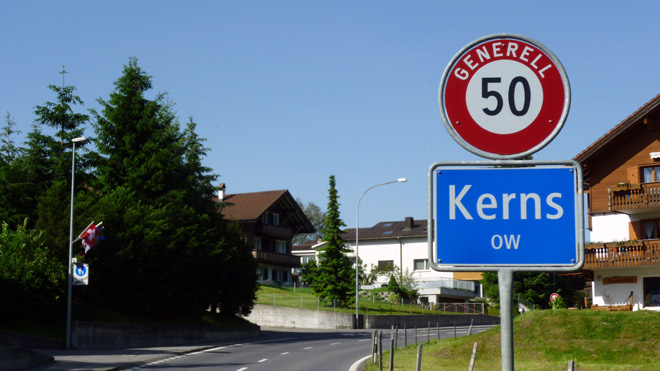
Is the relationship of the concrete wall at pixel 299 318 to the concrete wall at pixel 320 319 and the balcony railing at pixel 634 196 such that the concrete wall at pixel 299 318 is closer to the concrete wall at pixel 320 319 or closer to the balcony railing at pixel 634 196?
the concrete wall at pixel 320 319

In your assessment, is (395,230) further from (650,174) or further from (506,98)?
(506,98)

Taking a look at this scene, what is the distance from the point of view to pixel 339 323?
63062 millimetres

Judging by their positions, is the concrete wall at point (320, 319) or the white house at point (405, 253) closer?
the concrete wall at point (320, 319)

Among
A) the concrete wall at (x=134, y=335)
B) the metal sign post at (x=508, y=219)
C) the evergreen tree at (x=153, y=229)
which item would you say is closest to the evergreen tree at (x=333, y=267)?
the evergreen tree at (x=153, y=229)

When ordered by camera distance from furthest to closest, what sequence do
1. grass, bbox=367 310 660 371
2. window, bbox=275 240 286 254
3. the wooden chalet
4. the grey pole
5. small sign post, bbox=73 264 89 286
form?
window, bbox=275 240 286 254
the wooden chalet
small sign post, bbox=73 264 89 286
grass, bbox=367 310 660 371
the grey pole

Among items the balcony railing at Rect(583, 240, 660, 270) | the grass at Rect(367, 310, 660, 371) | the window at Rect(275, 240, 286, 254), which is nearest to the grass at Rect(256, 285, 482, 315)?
the window at Rect(275, 240, 286, 254)

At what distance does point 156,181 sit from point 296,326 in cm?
1906

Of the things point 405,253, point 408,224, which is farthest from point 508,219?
point 408,224

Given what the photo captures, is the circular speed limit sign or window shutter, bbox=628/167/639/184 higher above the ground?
window shutter, bbox=628/167/639/184

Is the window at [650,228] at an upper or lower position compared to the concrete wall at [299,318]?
upper

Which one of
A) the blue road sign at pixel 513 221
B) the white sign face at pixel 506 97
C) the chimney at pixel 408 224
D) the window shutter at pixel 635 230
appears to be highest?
the chimney at pixel 408 224

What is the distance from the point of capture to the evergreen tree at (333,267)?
6850cm

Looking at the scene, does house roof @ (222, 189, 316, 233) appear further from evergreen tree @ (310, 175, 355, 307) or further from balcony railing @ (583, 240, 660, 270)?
balcony railing @ (583, 240, 660, 270)

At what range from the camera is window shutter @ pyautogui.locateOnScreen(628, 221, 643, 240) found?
1781 inches
